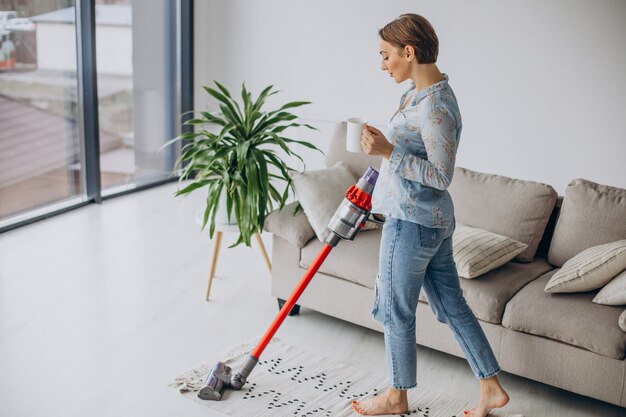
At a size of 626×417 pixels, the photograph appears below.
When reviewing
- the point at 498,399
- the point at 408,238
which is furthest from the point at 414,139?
the point at 498,399

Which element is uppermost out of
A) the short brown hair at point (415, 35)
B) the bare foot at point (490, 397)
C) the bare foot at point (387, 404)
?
the short brown hair at point (415, 35)

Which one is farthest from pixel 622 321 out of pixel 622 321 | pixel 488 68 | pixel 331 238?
pixel 488 68

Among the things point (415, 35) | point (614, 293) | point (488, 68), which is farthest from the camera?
point (488, 68)

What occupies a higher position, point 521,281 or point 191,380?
point 521,281

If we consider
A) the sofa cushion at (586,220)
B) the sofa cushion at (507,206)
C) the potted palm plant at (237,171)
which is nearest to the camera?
the sofa cushion at (586,220)

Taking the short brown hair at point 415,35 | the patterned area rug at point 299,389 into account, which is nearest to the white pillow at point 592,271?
the patterned area rug at point 299,389

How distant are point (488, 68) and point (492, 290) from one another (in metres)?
2.32

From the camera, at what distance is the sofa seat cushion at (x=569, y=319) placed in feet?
8.05

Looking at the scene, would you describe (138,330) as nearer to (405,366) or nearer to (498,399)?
(405,366)

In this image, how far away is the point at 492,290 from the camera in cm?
269

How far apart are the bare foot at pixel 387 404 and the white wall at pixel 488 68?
2488 millimetres

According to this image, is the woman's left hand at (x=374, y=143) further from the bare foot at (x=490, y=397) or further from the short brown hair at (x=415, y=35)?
the bare foot at (x=490, y=397)

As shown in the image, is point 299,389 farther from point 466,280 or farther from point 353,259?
point 466,280

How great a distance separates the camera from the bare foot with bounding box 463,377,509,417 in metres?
2.49
